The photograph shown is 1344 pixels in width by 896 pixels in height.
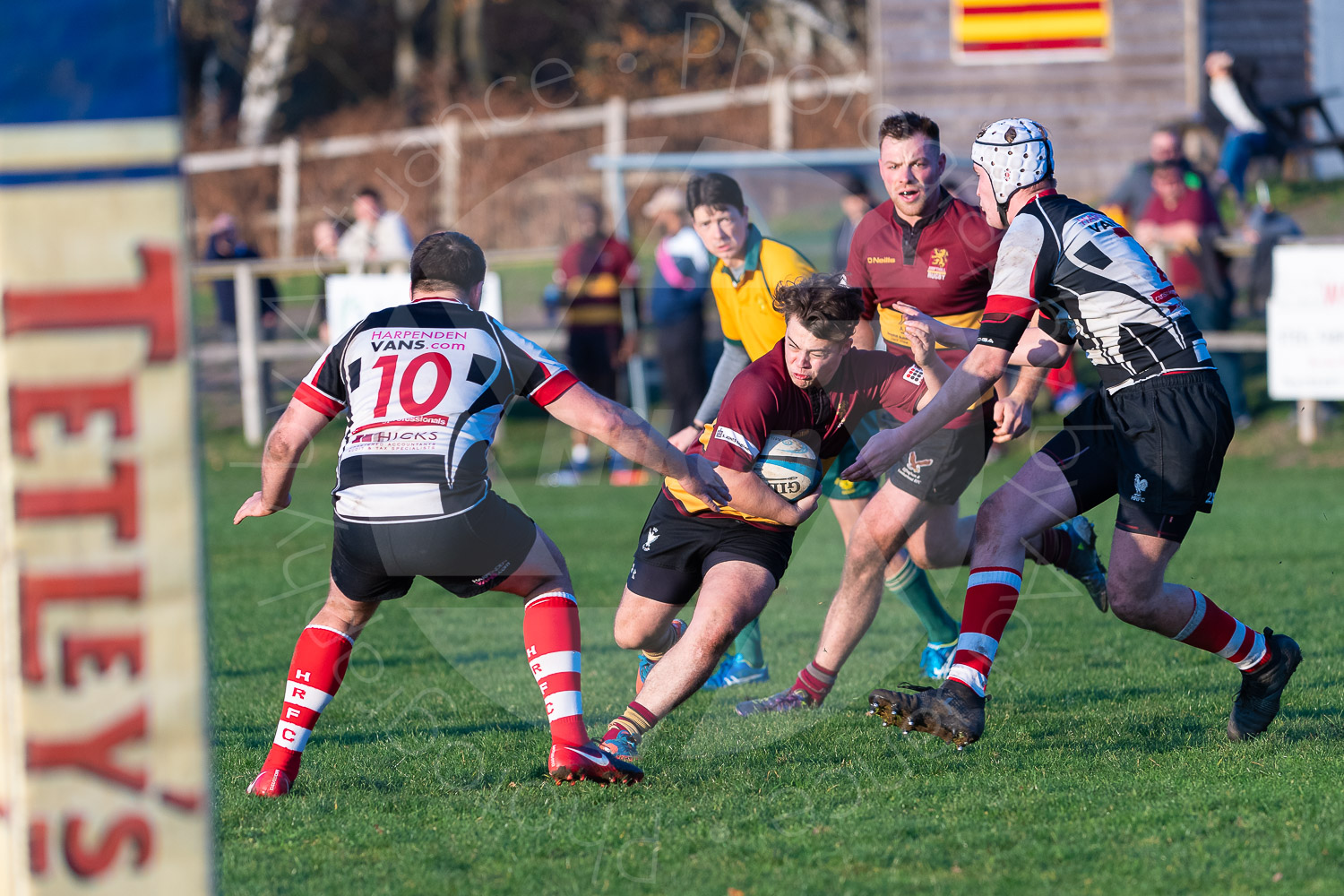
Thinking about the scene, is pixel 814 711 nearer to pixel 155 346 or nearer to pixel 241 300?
pixel 155 346

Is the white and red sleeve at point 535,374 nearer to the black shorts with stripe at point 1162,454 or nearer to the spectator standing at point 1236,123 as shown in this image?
the black shorts with stripe at point 1162,454

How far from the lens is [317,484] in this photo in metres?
14.0

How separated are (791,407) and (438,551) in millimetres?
1341

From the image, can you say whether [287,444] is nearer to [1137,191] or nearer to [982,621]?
[982,621]

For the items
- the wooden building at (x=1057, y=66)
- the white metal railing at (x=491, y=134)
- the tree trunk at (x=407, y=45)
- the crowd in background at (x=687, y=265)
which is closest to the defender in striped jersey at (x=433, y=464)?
the crowd in background at (x=687, y=265)

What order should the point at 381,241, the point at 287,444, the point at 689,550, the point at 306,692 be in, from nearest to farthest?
the point at 287,444 < the point at 306,692 < the point at 689,550 < the point at 381,241

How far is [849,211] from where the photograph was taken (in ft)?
41.2

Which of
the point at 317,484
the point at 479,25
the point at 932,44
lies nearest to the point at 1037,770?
the point at 317,484

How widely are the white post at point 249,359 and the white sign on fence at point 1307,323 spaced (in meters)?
10.2

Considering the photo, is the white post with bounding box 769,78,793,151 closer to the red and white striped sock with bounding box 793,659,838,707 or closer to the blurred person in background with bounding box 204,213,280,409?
the blurred person in background with bounding box 204,213,280,409

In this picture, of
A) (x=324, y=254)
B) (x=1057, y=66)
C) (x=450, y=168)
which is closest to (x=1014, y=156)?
(x=324, y=254)

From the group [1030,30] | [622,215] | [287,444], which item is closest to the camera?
[287,444]

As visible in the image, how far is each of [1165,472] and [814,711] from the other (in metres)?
1.68

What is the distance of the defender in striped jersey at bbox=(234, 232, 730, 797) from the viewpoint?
4.39 meters
